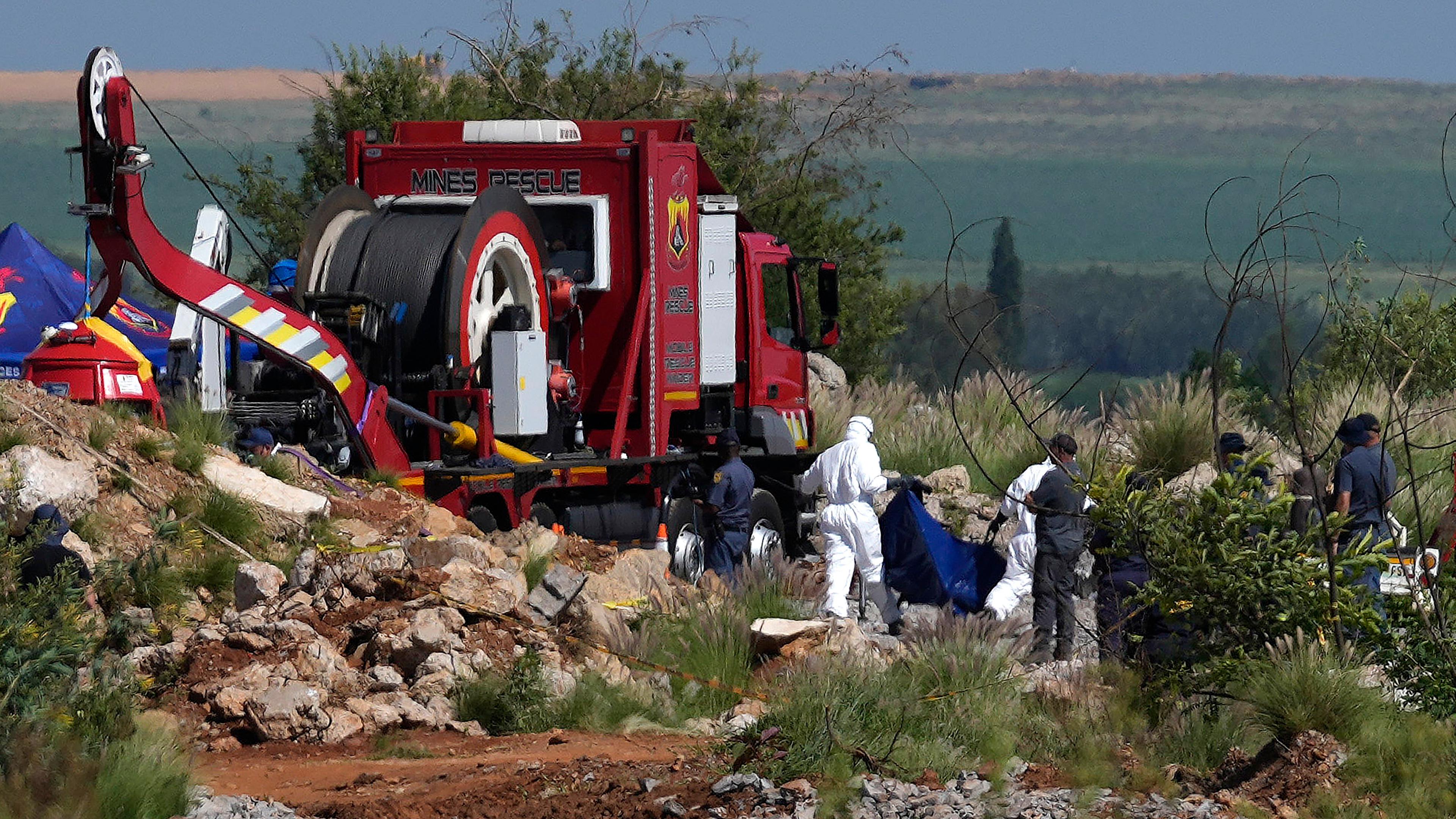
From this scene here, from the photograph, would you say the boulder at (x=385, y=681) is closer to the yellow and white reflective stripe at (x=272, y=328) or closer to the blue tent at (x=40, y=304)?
the yellow and white reflective stripe at (x=272, y=328)

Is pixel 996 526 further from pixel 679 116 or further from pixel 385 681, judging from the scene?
pixel 679 116

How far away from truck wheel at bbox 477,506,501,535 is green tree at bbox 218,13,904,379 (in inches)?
455

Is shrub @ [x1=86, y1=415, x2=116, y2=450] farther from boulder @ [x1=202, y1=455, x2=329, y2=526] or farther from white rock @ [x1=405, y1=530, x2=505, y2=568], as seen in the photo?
white rock @ [x1=405, y1=530, x2=505, y2=568]

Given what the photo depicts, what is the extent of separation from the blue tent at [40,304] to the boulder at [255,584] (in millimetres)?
8444

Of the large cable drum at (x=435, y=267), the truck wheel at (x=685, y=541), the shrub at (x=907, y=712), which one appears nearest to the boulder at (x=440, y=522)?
the large cable drum at (x=435, y=267)

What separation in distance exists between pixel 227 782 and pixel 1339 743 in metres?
4.31

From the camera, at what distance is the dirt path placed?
256 inches

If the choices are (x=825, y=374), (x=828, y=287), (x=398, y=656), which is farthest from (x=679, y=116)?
(x=398, y=656)

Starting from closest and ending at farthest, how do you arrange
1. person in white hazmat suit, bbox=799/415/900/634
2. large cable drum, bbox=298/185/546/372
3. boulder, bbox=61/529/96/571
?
1. boulder, bbox=61/529/96/571
2. large cable drum, bbox=298/185/546/372
3. person in white hazmat suit, bbox=799/415/900/634

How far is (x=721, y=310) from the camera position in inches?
588

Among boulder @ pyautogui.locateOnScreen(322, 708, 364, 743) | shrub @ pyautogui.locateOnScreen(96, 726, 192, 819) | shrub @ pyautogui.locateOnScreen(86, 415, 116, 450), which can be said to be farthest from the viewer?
shrub @ pyautogui.locateOnScreen(86, 415, 116, 450)

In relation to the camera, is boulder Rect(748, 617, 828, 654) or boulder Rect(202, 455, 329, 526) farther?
boulder Rect(202, 455, 329, 526)

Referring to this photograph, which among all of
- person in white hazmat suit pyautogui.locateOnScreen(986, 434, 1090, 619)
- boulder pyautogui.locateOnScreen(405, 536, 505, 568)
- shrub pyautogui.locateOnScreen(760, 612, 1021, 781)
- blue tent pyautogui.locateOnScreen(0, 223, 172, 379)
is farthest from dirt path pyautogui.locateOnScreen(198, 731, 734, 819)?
blue tent pyautogui.locateOnScreen(0, 223, 172, 379)

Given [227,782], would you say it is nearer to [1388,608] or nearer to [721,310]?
[1388,608]
